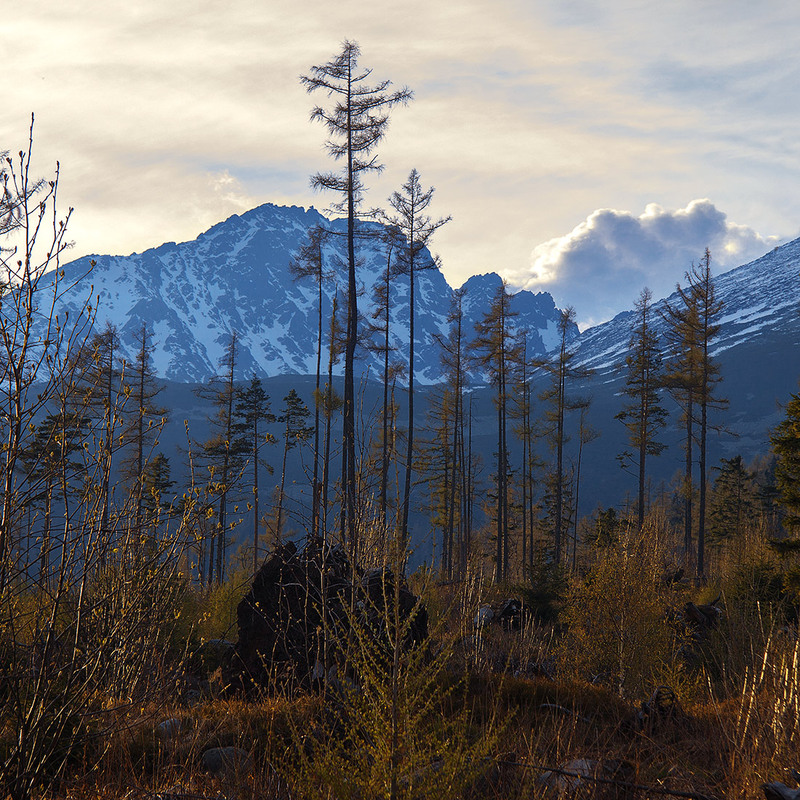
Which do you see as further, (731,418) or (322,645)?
(731,418)

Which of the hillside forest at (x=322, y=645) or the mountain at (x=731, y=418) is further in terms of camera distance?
the mountain at (x=731, y=418)

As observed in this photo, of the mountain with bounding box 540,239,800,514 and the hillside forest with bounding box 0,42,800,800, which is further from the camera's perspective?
the mountain with bounding box 540,239,800,514

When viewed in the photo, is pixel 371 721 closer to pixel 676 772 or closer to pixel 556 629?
pixel 676 772

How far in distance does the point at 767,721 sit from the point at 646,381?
26.4m

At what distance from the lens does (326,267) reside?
2195 cm

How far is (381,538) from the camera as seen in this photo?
20.7 ft

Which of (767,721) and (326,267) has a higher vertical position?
(326,267)

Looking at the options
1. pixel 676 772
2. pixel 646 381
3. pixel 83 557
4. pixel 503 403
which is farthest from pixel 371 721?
pixel 646 381

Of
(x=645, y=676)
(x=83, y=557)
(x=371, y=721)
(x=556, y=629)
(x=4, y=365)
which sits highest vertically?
(x=4, y=365)

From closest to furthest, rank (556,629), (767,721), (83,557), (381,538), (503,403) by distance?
(83,557) → (767,721) → (381,538) → (556,629) → (503,403)

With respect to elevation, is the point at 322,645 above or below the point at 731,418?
below

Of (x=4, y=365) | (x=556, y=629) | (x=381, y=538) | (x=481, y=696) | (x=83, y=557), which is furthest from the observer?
(x=556, y=629)

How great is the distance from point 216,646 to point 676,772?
7421mm

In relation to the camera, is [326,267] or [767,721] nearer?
[767,721]
